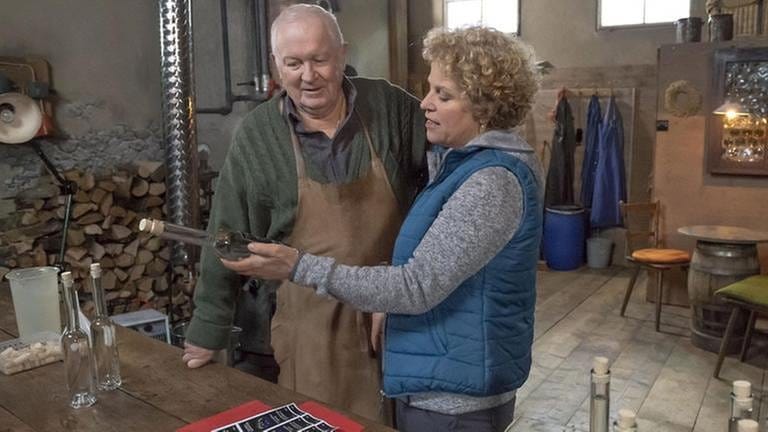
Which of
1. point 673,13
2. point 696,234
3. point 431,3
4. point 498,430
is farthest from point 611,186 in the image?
point 498,430

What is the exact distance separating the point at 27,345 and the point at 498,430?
1182 mm

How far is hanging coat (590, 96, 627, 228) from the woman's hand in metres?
5.41

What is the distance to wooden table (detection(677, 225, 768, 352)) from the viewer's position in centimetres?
412

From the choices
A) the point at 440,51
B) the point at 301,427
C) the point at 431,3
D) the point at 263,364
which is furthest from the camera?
the point at 431,3

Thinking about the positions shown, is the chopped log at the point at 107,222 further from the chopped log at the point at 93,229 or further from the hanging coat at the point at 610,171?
the hanging coat at the point at 610,171

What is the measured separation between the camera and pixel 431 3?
7082 mm

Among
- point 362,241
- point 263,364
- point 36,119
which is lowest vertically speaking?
point 263,364

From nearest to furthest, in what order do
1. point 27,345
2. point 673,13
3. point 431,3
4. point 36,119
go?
point 27,345 → point 36,119 → point 673,13 → point 431,3

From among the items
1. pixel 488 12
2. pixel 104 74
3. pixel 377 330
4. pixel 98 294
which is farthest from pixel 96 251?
pixel 488 12

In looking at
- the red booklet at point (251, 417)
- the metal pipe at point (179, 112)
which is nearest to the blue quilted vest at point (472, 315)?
the red booklet at point (251, 417)

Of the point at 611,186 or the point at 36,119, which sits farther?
the point at 611,186

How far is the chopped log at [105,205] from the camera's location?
3977 mm

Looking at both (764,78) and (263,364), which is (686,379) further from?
(263,364)

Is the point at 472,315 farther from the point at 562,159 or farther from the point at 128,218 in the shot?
the point at 562,159
